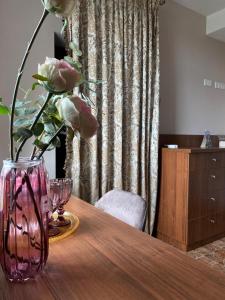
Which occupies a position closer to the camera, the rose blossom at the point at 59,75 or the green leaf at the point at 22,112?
the rose blossom at the point at 59,75

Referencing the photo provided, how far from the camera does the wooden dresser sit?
7.90 ft

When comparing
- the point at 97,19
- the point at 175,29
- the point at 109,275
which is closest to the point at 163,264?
the point at 109,275

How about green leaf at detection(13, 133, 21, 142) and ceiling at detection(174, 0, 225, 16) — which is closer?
green leaf at detection(13, 133, 21, 142)

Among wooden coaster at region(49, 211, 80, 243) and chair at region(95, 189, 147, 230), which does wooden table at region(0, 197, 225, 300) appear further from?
chair at region(95, 189, 147, 230)

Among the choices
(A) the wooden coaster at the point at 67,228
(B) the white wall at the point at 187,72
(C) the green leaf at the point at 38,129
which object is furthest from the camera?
(B) the white wall at the point at 187,72

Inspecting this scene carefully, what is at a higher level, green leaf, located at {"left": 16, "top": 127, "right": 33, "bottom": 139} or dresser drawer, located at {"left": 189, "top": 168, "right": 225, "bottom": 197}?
green leaf, located at {"left": 16, "top": 127, "right": 33, "bottom": 139}

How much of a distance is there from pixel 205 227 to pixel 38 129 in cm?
244

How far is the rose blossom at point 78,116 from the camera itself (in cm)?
51

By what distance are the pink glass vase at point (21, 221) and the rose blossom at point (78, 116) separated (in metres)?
0.16

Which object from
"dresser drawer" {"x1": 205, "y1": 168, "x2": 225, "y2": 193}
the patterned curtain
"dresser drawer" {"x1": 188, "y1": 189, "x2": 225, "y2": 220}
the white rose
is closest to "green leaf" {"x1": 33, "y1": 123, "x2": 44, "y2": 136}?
the white rose

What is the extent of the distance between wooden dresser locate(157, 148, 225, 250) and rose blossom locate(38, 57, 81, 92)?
2.00 metres

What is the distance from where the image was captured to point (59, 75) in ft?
1.67

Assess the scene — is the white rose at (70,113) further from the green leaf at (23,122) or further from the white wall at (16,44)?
the white wall at (16,44)

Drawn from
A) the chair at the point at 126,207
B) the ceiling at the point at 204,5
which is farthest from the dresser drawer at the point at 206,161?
the ceiling at the point at 204,5
